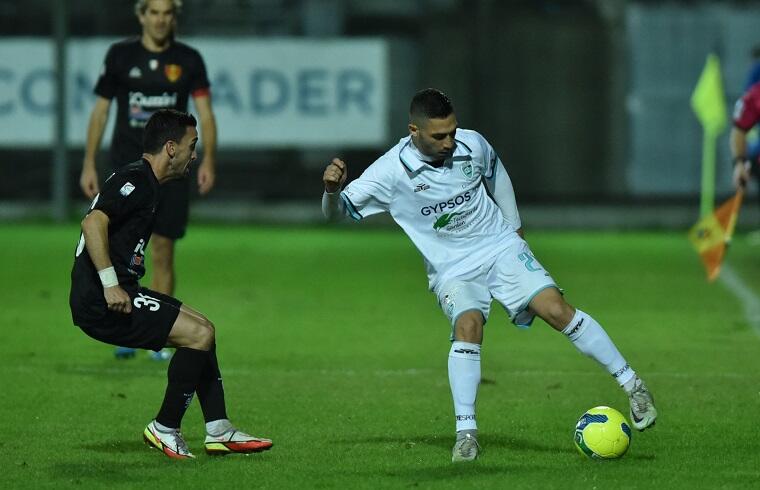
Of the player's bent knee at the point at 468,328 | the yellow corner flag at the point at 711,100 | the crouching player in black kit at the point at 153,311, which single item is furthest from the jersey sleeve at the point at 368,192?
the yellow corner flag at the point at 711,100

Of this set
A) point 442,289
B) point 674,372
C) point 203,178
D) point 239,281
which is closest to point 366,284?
point 239,281

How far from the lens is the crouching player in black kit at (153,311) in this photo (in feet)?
22.1

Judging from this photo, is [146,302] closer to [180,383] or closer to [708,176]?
[180,383]

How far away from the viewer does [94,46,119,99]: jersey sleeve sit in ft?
32.5

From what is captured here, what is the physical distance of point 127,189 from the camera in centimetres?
668

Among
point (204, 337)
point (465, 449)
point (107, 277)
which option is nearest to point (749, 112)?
point (465, 449)

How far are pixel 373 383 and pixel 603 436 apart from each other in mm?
2458

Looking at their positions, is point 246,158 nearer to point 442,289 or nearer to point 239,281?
point 239,281

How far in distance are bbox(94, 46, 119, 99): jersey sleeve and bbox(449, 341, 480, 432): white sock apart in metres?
4.02

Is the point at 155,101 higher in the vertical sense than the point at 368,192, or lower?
lower

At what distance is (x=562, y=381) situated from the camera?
8.91 metres

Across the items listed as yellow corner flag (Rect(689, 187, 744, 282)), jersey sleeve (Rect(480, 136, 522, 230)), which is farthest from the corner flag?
jersey sleeve (Rect(480, 136, 522, 230))

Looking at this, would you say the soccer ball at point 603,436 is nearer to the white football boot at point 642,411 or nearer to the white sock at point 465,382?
the white football boot at point 642,411

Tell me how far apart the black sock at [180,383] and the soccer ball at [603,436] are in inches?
65.9
